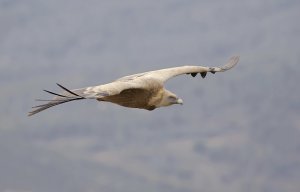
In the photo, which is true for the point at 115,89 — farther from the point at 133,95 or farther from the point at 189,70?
the point at 189,70

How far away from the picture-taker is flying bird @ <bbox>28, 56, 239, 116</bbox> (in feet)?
82.5

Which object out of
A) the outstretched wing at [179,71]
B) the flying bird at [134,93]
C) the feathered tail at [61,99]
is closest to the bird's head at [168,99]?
the flying bird at [134,93]

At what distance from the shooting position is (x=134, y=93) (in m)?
29.1

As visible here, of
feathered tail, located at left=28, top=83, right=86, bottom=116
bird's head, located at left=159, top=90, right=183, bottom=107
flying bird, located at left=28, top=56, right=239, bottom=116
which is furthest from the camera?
bird's head, located at left=159, top=90, right=183, bottom=107

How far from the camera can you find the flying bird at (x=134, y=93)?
25141mm

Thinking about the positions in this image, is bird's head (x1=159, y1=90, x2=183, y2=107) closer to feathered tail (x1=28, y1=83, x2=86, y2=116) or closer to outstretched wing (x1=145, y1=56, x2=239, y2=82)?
outstretched wing (x1=145, y1=56, x2=239, y2=82)

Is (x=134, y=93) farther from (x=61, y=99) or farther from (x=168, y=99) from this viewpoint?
(x=61, y=99)

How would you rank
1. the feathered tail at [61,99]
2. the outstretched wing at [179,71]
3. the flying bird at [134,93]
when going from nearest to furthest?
the feathered tail at [61,99] → the flying bird at [134,93] → the outstretched wing at [179,71]

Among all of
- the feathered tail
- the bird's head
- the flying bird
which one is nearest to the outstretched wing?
the flying bird

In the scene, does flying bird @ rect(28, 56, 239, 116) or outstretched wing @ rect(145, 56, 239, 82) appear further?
outstretched wing @ rect(145, 56, 239, 82)

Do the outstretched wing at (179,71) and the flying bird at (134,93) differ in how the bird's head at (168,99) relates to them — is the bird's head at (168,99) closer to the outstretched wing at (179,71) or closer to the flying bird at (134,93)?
the flying bird at (134,93)

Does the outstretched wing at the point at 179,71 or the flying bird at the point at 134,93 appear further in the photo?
the outstretched wing at the point at 179,71

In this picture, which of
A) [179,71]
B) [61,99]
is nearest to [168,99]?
[179,71]

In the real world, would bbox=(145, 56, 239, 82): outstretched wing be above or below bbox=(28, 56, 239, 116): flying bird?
above
